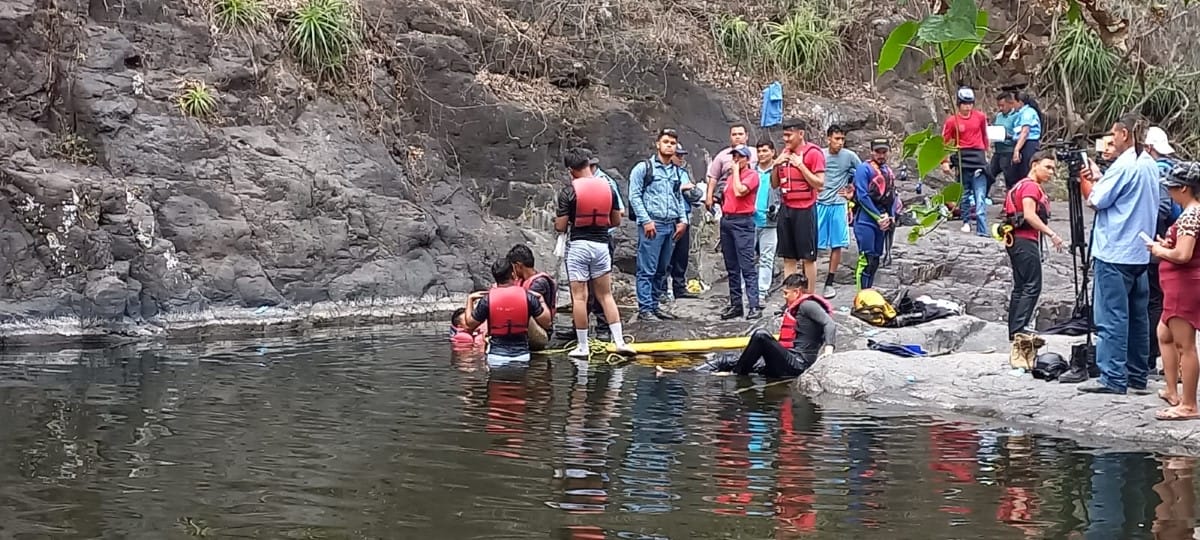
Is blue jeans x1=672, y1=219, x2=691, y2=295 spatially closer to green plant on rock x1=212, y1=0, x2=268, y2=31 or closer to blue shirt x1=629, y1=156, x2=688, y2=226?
blue shirt x1=629, y1=156, x2=688, y2=226

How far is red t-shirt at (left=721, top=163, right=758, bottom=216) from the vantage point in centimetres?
1223

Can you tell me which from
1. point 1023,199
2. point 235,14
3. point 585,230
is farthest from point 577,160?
point 235,14

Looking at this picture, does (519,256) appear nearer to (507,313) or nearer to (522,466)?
(507,313)

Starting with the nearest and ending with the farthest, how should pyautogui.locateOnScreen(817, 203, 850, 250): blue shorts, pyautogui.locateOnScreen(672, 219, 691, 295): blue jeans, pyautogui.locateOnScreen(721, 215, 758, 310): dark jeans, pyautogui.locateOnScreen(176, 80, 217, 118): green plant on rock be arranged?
pyautogui.locateOnScreen(721, 215, 758, 310): dark jeans → pyautogui.locateOnScreen(817, 203, 850, 250): blue shorts → pyautogui.locateOnScreen(672, 219, 691, 295): blue jeans → pyautogui.locateOnScreen(176, 80, 217, 118): green plant on rock

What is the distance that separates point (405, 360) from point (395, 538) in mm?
5721

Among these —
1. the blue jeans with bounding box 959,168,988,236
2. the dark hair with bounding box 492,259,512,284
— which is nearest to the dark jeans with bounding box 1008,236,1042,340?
the dark hair with bounding box 492,259,512,284

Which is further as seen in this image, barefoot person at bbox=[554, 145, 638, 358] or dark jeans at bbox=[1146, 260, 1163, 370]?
barefoot person at bbox=[554, 145, 638, 358]

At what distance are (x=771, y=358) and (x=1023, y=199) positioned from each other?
7.37 feet

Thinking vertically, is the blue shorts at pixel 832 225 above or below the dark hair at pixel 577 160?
below

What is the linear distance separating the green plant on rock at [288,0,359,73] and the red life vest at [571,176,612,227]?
6.86 meters

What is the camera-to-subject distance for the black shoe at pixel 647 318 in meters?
12.8

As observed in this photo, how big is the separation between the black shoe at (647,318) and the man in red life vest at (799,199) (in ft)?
4.65

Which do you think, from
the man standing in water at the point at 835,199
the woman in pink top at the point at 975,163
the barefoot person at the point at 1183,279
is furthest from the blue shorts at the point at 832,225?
the barefoot person at the point at 1183,279

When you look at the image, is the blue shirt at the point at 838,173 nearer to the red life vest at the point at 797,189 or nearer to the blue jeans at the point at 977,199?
the red life vest at the point at 797,189
